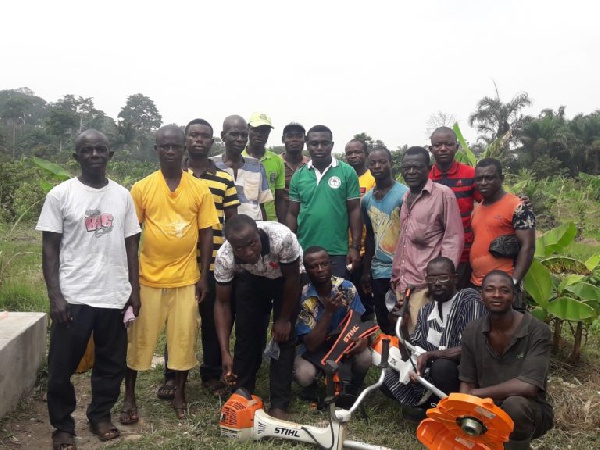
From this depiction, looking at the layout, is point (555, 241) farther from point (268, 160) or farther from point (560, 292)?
point (268, 160)

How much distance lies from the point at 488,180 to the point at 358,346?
4.51 feet

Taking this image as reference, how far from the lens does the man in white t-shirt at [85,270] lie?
124 inches

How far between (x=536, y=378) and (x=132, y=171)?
24057 millimetres

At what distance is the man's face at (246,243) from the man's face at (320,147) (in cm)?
140

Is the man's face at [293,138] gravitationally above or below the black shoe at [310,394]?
above

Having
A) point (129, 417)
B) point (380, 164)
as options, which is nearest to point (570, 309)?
point (380, 164)

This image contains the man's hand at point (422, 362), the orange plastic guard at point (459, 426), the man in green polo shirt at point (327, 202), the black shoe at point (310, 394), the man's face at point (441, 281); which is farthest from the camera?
the man in green polo shirt at point (327, 202)

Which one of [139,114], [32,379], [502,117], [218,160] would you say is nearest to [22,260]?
[32,379]

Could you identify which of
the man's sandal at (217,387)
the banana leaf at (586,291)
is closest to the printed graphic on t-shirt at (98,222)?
the man's sandal at (217,387)

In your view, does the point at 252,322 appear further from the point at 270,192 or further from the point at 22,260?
the point at 22,260

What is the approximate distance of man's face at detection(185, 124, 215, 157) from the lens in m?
3.96

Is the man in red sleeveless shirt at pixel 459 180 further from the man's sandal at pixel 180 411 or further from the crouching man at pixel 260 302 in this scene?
the man's sandal at pixel 180 411

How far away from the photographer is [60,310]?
3123 mm

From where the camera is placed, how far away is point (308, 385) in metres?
3.95
